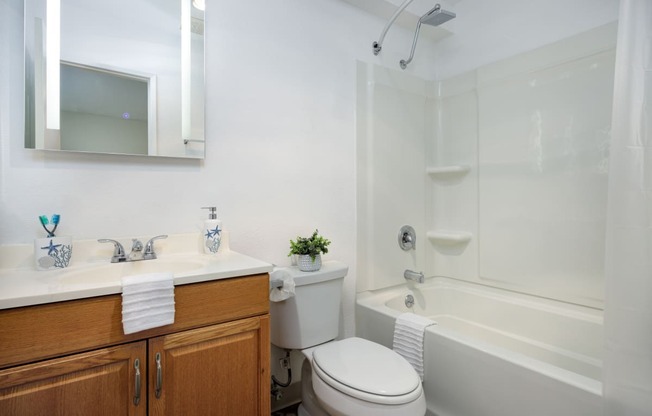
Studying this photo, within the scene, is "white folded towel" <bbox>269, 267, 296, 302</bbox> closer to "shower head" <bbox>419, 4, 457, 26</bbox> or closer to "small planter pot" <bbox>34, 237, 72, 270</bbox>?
"small planter pot" <bbox>34, 237, 72, 270</bbox>

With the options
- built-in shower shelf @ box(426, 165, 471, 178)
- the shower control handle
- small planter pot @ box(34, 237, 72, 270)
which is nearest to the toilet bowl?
the shower control handle

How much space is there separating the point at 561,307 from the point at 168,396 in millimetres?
1962

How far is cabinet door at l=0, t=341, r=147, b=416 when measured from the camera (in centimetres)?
81

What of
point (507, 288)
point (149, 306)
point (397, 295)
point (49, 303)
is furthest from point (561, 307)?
point (49, 303)

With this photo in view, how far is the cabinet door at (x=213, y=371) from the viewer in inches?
38.8

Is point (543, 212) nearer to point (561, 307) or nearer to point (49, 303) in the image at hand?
point (561, 307)

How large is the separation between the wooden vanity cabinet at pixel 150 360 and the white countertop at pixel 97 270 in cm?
3

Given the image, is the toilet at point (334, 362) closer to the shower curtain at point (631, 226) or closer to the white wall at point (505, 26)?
the shower curtain at point (631, 226)

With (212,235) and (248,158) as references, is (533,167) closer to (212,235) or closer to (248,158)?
(248,158)

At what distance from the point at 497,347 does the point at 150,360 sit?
128 cm

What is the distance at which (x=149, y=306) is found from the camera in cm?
94

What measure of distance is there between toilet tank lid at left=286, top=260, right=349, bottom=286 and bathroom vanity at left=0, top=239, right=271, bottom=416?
0.36m

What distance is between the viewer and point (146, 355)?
3.16ft

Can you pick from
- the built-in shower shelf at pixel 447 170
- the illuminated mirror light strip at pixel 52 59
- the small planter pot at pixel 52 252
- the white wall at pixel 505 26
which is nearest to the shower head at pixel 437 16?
the white wall at pixel 505 26
